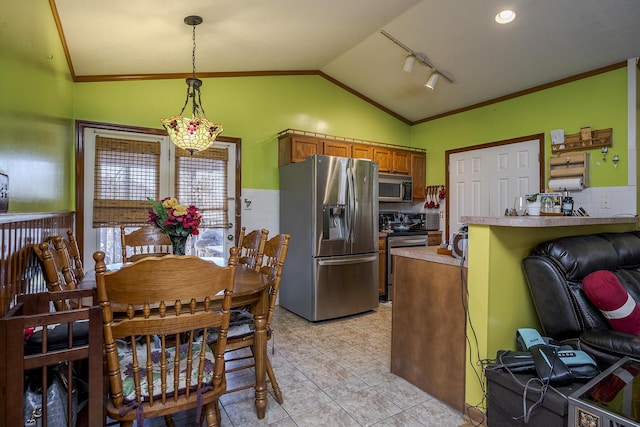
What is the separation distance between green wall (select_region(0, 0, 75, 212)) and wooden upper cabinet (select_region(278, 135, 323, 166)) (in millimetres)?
2148

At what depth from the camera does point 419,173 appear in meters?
5.13

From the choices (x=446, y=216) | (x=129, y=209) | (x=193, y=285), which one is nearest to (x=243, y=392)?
(x=193, y=285)

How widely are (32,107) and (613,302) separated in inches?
127

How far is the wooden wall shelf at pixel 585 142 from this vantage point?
329 centimetres

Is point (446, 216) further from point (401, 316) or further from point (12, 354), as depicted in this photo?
point (12, 354)

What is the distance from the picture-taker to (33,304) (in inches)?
53.7

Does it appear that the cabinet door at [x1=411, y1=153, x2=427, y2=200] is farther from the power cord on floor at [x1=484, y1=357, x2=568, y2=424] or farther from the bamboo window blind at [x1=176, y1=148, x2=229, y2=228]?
the power cord on floor at [x1=484, y1=357, x2=568, y2=424]

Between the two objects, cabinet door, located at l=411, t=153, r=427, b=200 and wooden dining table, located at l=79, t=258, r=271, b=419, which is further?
cabinet door, located at l=411, t=153, r=427, b=200

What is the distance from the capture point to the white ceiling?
2545 millimetres

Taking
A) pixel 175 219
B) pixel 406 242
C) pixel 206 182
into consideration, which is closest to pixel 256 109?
pixel 206 182

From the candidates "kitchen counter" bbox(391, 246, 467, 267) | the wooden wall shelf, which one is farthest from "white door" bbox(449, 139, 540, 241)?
"kitchen counter" bbox(391, 246, 467, 267)

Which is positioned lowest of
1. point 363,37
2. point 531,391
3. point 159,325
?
point 531,391

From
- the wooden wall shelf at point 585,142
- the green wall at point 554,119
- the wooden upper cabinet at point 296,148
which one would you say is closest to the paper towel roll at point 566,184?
the green wall at point 554,119

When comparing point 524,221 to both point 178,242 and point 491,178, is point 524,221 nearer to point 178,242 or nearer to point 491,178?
point 178,242
